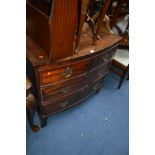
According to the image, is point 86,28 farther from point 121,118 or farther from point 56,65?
point 121,118

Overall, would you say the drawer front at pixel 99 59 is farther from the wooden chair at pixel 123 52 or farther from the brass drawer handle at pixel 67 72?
the wooden chair at pixel 123 52

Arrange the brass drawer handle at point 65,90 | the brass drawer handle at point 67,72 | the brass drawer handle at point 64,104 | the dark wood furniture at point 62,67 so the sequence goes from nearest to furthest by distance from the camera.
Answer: the dark wood furniture at point 62,67 < the brass drawer handle at point 67,72 < the brass drawer handle at point 65,90 < the brass drawer handle at point 64,104

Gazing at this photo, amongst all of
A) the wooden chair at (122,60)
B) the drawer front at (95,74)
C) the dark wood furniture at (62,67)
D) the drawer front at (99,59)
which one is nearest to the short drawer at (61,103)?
the dark wood furniture at (62,67)

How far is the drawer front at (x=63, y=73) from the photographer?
1.20 m

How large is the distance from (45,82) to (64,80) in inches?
6.4

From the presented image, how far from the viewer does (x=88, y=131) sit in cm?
172

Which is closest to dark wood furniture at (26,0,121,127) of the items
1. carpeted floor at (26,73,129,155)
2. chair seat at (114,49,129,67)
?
carpeted floor at (26,73,129,155)

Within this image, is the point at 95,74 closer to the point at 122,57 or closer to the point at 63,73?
the point at 63,73

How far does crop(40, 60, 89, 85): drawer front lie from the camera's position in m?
1.20

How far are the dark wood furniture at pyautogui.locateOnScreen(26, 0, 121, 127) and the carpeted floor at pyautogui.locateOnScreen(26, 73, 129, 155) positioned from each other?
0.52 ft

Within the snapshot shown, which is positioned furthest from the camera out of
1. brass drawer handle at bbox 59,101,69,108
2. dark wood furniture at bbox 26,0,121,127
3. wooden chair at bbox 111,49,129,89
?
wooden chair at bbox 111,49,129,89

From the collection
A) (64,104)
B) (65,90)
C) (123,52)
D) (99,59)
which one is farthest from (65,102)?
(123,52)

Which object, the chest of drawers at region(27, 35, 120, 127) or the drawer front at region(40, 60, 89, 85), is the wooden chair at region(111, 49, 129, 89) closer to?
the chest of drawers at region(27, 35, 120, 127)
